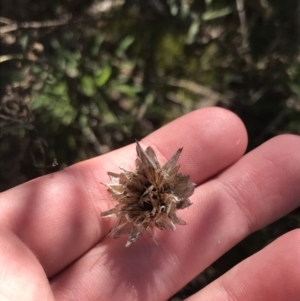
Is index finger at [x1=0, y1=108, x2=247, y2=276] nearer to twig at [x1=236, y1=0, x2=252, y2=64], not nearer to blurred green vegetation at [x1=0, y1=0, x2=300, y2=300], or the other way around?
blurred green vegetation at [x1=0, y1=0, x2=300, y2=300]

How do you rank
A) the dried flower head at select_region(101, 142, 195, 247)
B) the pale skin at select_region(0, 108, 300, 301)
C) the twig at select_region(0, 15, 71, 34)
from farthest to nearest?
the twig at select_region(0, 15, 71, 34)
the pale skin at select_region(0, 108, 300, 301)
the dried flower head at select_region(101, 142, 195, 247)

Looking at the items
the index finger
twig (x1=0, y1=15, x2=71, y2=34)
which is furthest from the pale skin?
twig (x1=0, y1=15, x2=71, y2=34)

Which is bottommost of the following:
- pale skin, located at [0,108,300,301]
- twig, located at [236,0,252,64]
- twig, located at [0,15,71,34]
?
pale skin, located at [0,108,300,301]

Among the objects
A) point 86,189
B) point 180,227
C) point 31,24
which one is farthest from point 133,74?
point 180,227

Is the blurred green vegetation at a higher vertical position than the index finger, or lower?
higher

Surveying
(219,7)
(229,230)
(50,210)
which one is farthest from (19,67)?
(229,230)
